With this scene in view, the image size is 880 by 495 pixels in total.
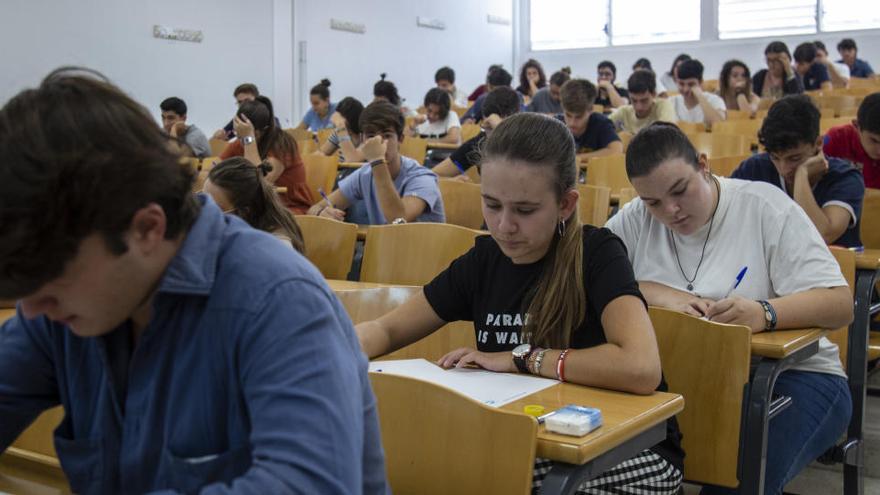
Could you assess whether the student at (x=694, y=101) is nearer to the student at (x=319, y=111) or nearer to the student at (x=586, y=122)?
the student at (x=586, y=122)

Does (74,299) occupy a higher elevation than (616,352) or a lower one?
higher

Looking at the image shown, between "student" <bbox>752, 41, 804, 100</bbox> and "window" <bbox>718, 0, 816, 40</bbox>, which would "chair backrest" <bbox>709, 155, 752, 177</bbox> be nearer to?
"student" <bbox>752, 41, 804, 100</bbox>

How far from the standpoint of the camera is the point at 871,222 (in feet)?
11.0

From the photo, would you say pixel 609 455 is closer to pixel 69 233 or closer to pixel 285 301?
pixel 285 301

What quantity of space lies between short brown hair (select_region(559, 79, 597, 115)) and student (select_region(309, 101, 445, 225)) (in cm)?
185

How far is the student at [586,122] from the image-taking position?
233 inches

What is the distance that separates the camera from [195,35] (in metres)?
10.4

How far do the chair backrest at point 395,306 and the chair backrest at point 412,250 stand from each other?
580 mm

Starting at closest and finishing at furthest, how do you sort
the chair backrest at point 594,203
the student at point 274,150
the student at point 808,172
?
1. the student at point 808,172
2. the chair backrest at point 594,203
3. the student at point 274,150

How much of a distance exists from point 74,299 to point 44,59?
888 cm

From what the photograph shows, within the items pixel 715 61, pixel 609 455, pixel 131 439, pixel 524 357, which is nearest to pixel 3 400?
pixel 131 439

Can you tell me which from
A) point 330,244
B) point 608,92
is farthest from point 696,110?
point 330,244

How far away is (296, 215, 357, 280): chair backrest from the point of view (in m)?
3.32

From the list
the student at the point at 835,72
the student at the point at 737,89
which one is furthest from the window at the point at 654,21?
the student at the point at 737,89
